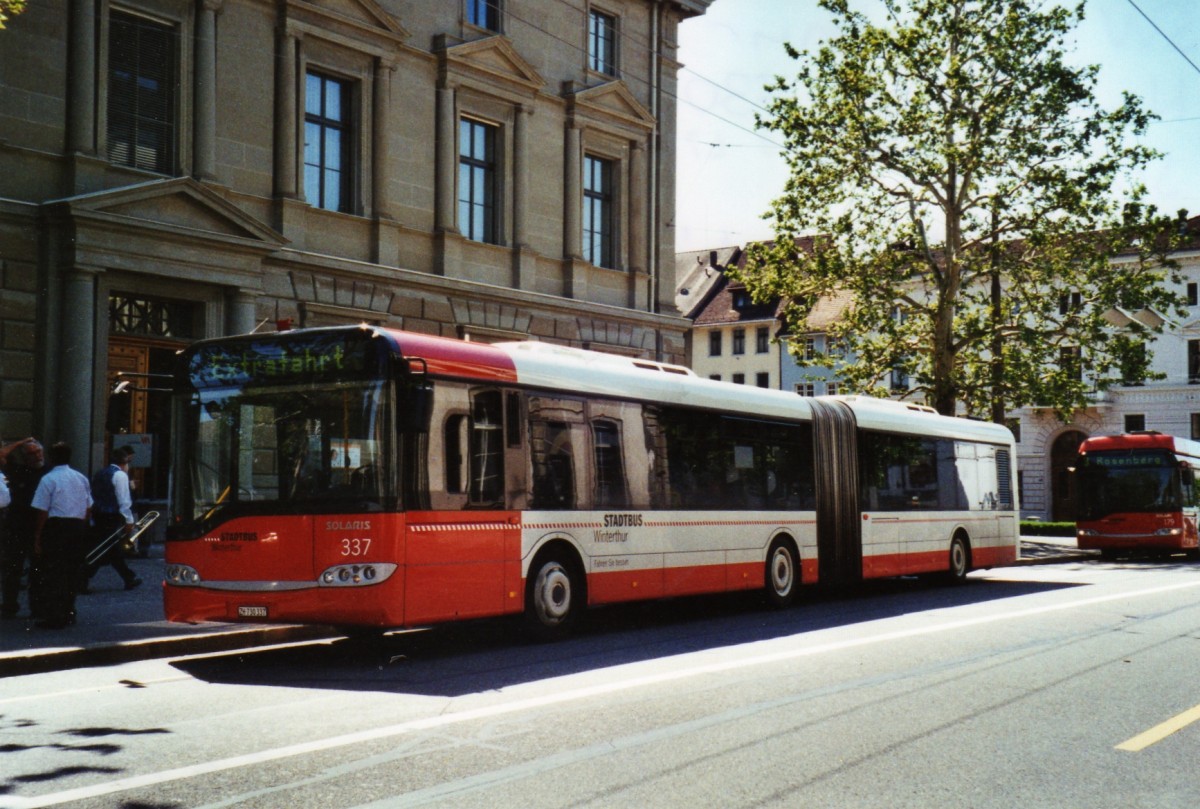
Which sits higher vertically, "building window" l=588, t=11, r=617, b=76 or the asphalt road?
"building window" l=588, t=11, r=617, b=76

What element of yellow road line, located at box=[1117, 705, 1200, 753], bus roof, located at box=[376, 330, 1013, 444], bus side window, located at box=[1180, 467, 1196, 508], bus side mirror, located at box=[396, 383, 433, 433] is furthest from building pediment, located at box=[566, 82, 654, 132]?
yellow road line, located at box=[1117, 705, 1200, 753]

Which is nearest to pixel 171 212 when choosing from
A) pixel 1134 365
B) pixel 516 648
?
pixel 516 648

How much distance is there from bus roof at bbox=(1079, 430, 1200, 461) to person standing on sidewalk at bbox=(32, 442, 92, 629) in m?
26.1

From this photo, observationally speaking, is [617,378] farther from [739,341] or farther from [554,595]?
[739,341]

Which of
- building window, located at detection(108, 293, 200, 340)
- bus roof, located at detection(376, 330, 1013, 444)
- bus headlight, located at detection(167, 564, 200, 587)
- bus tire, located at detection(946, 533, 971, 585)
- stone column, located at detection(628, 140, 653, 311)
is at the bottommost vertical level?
bus tire, located at detection(946, 533, 971, 585)

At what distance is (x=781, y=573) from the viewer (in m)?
17.7

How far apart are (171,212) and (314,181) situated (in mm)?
3600

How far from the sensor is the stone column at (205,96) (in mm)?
21938

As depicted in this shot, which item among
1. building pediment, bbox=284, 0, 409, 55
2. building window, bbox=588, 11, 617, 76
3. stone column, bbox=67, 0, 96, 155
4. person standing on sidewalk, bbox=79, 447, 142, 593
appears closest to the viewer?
person standing on sidewalk, bbox=79, 447, 142, 593

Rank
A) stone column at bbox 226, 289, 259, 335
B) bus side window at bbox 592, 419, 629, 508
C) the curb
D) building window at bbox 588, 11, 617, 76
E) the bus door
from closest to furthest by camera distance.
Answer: the curb
bus side window at bbox 592, 419, 629, 508
the bus door
stone column at bbox 226, 289, 259, 335
building window at bbox 588, 11, 617, 76

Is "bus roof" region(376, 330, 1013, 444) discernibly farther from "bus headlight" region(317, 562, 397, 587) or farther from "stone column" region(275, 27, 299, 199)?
"stone column" region(275, 27, 299, 199)

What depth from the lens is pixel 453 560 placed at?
39.2ft

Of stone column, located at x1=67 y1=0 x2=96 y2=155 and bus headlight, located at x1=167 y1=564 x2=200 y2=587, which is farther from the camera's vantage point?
stone column, located at x1=67 y1=0 x2=96 y2=155

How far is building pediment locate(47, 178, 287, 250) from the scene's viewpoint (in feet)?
65.3
